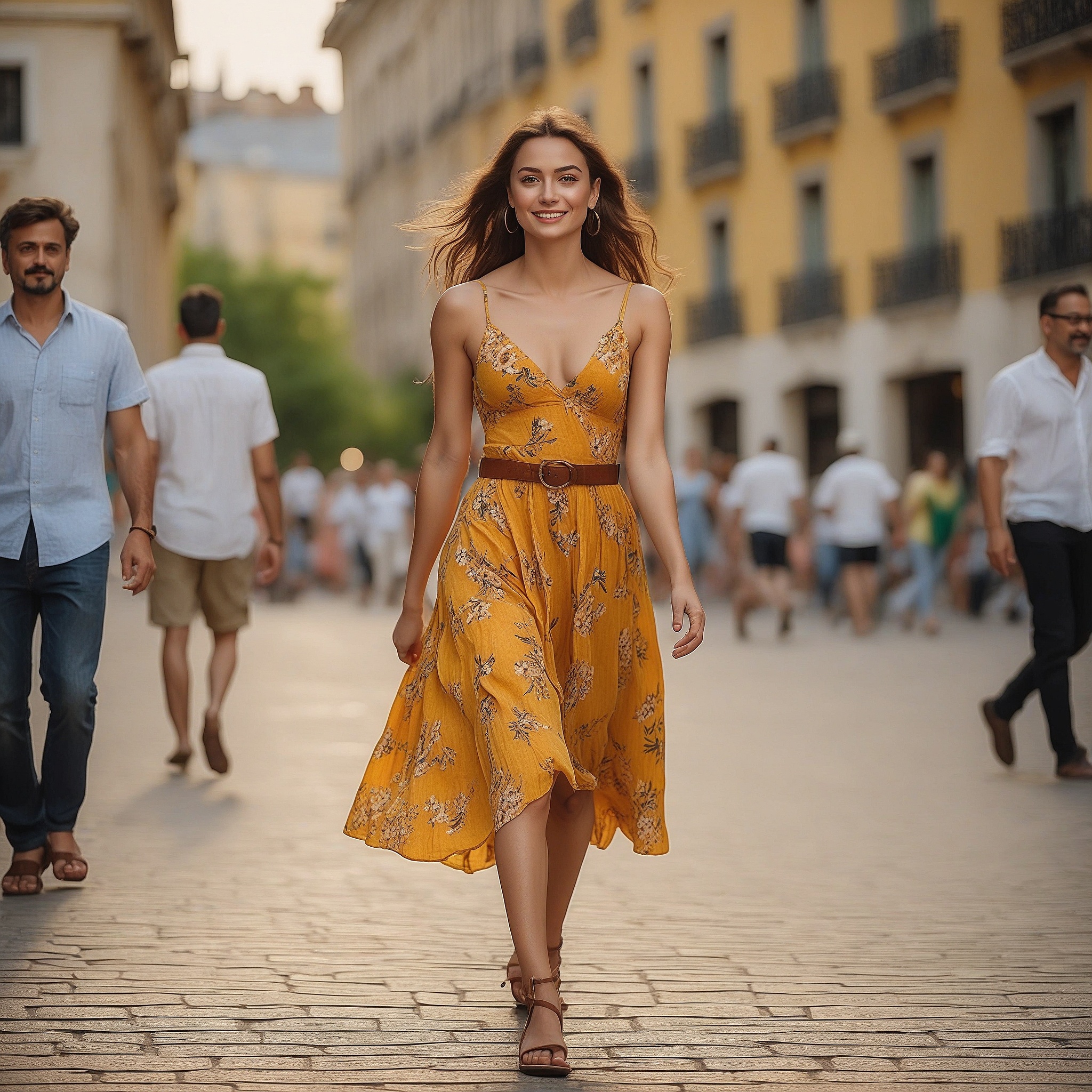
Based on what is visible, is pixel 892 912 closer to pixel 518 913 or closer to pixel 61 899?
pixel 518 913

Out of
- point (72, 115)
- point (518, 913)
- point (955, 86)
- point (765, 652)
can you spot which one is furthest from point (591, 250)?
point (72, 115)

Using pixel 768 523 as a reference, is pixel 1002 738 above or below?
below

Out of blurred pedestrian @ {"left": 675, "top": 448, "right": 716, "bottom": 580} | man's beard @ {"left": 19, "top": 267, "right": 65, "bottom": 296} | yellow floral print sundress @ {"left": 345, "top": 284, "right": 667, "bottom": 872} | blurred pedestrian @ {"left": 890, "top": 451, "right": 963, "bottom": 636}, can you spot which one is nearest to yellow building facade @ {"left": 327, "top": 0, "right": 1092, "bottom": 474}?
blurred pedestrian @ {"left": 675, "top": 448, "right": 716, "bottom": 580}

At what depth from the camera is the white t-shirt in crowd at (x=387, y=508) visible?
1016 inches

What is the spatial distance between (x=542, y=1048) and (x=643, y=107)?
34524 mm

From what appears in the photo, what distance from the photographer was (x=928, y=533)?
2034 cm

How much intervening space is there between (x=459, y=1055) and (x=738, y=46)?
31.1 metres

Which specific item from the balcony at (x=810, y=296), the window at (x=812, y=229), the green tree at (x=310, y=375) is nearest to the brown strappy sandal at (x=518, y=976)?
the balcony at (x=810, y=296)

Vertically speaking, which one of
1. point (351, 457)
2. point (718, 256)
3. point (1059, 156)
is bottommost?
point (351, 457)

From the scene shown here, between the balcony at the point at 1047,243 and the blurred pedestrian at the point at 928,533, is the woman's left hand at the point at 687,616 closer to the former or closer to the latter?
the blurred pedestrian at the point at 928,533

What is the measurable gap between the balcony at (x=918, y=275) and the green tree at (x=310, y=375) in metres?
24.4

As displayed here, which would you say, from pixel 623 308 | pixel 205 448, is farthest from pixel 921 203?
pixel 623 308

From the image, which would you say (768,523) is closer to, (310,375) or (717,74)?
(717,74)

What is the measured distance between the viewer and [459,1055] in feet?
13.8
